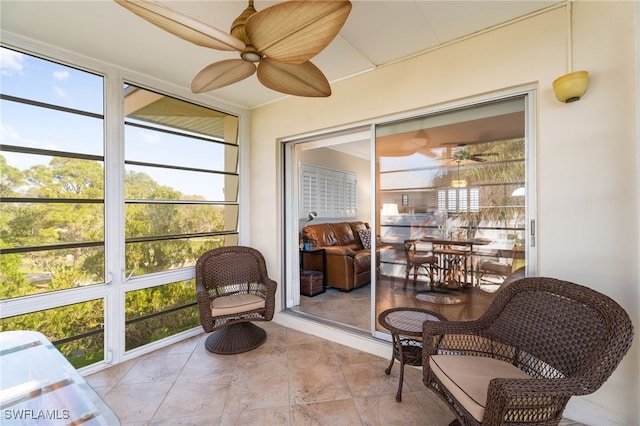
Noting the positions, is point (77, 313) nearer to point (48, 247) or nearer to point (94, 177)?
point (48, 247)

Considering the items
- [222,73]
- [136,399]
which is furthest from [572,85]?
[136,399]

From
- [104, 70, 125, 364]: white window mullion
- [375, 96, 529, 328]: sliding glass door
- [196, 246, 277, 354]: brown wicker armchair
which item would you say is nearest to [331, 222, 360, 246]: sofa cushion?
[196, 246, 277, 354]: brown wicker armchair

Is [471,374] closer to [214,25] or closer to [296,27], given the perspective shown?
[296,27]

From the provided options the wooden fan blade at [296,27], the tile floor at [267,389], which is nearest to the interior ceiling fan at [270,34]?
the wooden fan blade at [296,27]

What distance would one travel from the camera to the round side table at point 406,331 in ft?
6.18

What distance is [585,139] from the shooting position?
1645mm

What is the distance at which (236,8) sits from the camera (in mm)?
1729

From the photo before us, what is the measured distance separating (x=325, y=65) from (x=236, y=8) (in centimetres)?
90

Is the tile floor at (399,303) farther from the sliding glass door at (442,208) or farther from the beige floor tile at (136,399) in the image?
the beige floor tile at (136,399)

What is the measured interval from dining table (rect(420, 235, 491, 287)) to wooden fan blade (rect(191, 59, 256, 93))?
2.03m

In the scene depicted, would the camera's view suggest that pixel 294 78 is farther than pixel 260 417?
No

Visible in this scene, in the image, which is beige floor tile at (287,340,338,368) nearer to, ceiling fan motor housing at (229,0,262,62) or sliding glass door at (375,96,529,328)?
sliding glass door at (375,96,529,328)

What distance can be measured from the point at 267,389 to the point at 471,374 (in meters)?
1.44

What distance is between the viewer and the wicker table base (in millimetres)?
2564
